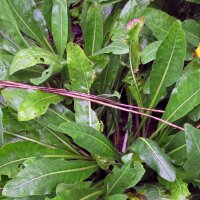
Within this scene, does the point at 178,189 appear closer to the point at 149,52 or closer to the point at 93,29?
the point at 149,52

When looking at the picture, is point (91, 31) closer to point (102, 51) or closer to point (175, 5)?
point (102, 51)

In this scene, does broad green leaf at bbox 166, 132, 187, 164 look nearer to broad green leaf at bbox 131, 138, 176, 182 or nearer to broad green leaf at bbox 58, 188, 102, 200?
broad green leaf at bbox 131, 138, 176, 182

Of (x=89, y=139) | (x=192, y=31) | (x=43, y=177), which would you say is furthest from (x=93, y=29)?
(x=43, y=177)

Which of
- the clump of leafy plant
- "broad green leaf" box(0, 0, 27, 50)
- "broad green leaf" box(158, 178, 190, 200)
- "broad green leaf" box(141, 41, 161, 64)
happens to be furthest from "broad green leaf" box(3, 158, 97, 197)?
"broad green leaf" box(0, 0, 27, 50)

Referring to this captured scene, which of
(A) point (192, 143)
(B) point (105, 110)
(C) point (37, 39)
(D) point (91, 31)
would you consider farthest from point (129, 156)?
(C) point (37, 39)

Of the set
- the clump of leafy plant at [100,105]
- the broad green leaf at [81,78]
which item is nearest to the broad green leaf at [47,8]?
the clump of leafy plant at [100,105]

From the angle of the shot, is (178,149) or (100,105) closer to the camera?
(178,149)
